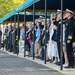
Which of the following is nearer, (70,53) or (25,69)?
(25,69)

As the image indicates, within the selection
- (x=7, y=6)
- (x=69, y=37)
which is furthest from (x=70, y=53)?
(x=7, y=6)

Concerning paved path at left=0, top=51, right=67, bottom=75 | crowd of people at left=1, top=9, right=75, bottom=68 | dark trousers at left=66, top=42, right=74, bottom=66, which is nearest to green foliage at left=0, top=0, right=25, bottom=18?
crowd of people at left=1, top=9, right=75, bottom=68

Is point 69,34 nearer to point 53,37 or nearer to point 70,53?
point 70,53

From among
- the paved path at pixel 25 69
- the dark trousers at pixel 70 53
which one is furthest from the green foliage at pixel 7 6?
the dark trousers at pixel 70 53

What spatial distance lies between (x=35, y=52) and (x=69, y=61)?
5.55 meters

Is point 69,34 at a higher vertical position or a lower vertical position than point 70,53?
higher

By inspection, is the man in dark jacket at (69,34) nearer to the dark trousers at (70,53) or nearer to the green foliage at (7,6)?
the dark trousers at (70,53)

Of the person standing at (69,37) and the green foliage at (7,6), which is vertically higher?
the green foliage at (7,6)

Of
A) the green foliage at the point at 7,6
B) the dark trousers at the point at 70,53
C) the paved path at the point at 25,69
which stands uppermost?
the green foliage at the point at 7,6

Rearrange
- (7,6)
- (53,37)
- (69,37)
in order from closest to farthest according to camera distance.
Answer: (69,37), (53,37), (7,6)

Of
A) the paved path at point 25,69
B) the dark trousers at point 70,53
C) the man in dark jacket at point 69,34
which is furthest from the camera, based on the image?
the dark trousers at point 70,53

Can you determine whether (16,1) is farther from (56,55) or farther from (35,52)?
(56,55)

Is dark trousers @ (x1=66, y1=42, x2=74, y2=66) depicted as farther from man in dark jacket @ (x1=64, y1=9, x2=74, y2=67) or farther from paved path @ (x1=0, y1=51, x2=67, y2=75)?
paved path @ (x1=0, y1=51, x2=67, y2=75)

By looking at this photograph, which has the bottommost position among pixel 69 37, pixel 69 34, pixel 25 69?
pixel 25 69
